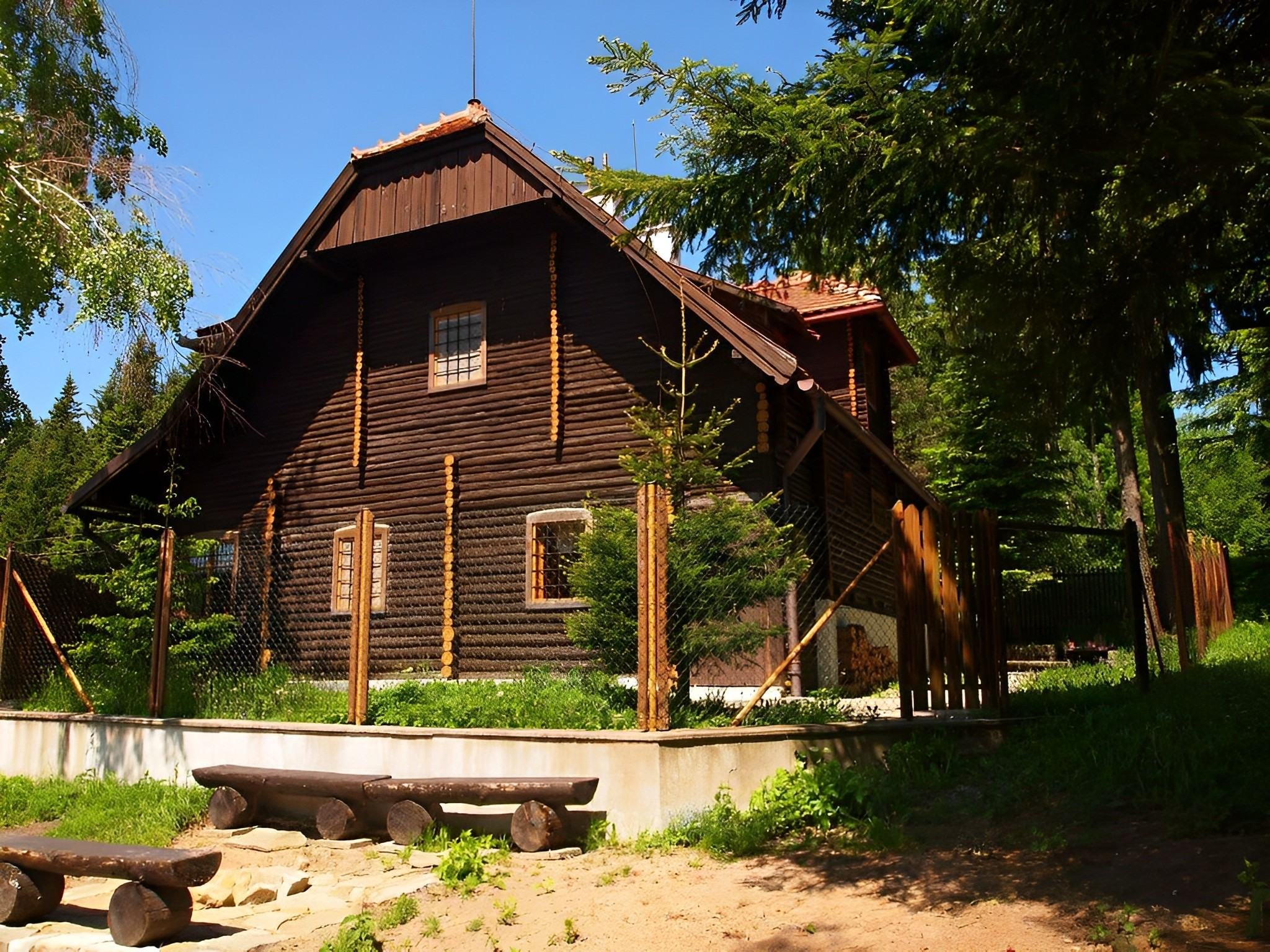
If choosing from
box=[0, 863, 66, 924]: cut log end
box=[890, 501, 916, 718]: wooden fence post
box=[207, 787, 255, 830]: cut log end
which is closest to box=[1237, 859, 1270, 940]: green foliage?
box=[890, 501, 916, 718]: wooden fence post

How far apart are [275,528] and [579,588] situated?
1004 centimetres

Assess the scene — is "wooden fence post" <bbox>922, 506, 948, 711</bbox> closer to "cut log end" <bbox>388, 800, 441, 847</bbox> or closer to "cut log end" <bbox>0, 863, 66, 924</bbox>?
"cut log end" <bbox>388, 800, 441, 847</bbox>

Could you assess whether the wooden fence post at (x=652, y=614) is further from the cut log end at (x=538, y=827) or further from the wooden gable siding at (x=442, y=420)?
the wooden gable siding at (x=442, y=420)

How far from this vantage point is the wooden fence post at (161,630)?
10.8 metres

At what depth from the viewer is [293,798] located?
9.12 m

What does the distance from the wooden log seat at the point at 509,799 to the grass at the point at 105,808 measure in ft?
7.15

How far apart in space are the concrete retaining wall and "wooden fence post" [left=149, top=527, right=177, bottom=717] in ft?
0.85

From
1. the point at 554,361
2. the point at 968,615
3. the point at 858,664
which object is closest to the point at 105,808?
the point at 968,615

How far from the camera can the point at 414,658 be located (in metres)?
15.1

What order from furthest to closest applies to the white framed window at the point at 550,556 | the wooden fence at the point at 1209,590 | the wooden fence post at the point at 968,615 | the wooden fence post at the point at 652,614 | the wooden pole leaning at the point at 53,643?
the wooden fence at the point at 1209,590 < the white framed window at the point at 550,556 < the wooden pole leaning at the point at 53,643 < the wooden fence post at the point at 968,615 < the wooden fence post at the point at 652,614

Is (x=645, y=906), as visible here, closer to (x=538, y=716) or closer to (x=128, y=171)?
(x=538, y=716)

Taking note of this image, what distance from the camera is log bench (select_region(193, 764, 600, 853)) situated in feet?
25.0

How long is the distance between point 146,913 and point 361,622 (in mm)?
3600

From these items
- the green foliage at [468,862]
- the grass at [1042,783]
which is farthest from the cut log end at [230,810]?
the grass at [1042,783]
